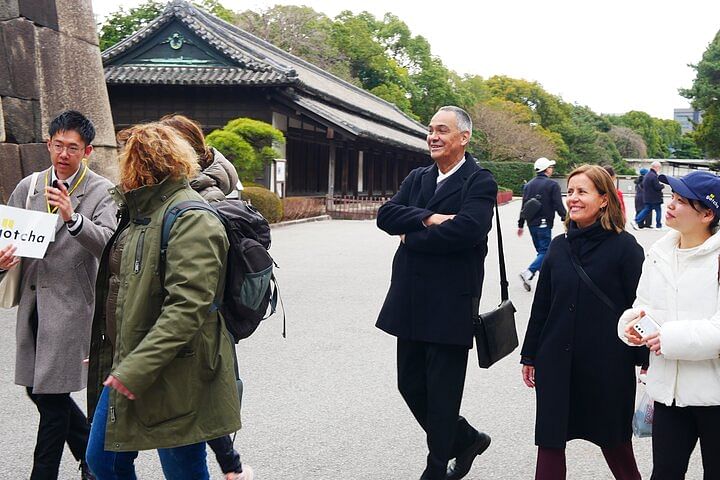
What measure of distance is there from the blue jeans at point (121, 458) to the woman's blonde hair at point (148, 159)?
0.73 m

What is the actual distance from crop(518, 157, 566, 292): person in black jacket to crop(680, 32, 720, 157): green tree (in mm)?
32018

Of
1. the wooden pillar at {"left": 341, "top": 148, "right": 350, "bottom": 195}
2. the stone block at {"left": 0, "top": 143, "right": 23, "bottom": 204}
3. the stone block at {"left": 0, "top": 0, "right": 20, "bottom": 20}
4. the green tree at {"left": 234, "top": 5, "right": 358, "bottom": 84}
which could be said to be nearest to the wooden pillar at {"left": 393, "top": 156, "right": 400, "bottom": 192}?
the wooden pillar at {"left": 341, "top": 148, "right": 350, "bottom": 195}

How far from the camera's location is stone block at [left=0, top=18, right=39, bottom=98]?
7.74 metres

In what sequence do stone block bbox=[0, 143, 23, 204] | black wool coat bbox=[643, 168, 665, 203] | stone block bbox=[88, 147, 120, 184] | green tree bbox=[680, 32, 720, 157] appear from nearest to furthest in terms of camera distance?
stone block bbox=[0, 143, 23, 204] → stone block bbox=[88, 147, 120, 184] → black wool coat bbox=[643, 168, 665, 203] → green tree bbox=[680, 32, 720, 157]

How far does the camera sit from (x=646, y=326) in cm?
267

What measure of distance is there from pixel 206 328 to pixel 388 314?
124cm

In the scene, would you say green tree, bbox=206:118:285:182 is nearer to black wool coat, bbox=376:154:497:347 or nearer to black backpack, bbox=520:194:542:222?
black backpack, bbox=520:194:542:222

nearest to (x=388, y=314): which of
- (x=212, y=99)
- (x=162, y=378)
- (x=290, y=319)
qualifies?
(x=162, y=378)

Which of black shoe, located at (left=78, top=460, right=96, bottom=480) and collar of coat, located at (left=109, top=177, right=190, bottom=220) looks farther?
black shoe, located at (left=78, top=460, right=96, bottom=480)

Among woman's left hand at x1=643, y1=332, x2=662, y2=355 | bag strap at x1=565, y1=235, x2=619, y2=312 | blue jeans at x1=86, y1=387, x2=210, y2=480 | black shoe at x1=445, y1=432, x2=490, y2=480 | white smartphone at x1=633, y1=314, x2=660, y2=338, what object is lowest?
black shoe at x1=445, y1=432, x2=490, y2=480

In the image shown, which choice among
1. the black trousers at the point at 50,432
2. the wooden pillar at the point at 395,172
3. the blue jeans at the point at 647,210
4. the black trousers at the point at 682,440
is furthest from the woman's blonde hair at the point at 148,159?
the wooden pillar at the point at 395,172

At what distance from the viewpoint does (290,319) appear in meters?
7.76

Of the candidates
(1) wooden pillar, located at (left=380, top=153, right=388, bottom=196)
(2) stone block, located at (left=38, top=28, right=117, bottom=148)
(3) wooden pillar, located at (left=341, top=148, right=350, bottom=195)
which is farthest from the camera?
(1) wooden pillar, located at (left=380, top=153, right=388, bottom=196)

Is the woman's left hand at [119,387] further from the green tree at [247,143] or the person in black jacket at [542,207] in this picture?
the green tree at [247,143]
